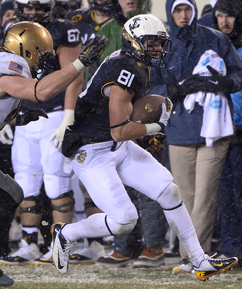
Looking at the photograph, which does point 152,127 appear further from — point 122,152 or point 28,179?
point 28,179

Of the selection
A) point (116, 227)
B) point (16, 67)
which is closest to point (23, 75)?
point (16, 67)

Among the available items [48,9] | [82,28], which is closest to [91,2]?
[82,28]

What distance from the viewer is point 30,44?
3.21m

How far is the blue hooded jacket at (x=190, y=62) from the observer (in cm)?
389

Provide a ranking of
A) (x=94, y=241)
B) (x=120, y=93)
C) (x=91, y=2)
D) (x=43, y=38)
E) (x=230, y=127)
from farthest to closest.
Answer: (x=91, y=2)
(x=94, y=241)
(x=230, y=127)
(x=43, y=38)
(x=120, y=93)

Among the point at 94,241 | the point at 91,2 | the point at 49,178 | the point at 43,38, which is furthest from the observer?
the point at 91,2

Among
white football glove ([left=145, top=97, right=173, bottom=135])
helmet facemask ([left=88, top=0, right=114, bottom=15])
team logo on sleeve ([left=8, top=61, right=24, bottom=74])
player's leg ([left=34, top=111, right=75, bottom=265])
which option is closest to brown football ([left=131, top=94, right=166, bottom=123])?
white football glove ([left=145, top=97, right=173, bottom=135])

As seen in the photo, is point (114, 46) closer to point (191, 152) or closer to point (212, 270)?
point (191, 152)

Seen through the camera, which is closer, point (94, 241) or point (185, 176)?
point (185, 176)

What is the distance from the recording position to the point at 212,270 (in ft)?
10.6

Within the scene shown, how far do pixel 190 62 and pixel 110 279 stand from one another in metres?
1.68

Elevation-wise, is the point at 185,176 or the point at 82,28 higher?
the point at 82,28

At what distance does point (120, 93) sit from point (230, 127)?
1.11 metres

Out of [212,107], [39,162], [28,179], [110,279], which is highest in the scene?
[212,107]
